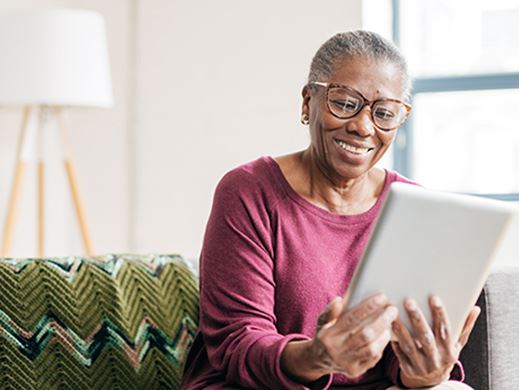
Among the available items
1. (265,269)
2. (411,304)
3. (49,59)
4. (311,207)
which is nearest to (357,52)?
(311,207)

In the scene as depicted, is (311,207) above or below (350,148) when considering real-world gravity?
below

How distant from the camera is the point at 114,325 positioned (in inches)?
78.7

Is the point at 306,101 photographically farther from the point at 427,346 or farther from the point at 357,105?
the point at 427,346

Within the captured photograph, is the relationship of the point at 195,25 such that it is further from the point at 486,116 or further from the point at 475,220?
the point at 475,220

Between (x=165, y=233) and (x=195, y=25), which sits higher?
(x=195, y=25)

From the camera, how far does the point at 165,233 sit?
4.34 m

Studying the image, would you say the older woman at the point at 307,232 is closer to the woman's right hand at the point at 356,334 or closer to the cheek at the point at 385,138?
the cheek at the point at 385,138

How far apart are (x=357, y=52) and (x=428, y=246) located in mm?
472

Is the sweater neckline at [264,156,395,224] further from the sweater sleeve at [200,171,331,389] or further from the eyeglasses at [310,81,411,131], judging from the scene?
the eyeglasses at [310,81,411,131]

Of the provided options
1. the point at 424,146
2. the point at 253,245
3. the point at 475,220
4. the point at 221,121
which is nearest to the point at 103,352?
the point at 253,245

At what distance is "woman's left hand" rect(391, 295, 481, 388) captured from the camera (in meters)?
1.55

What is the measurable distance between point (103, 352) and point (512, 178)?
279 centimetres

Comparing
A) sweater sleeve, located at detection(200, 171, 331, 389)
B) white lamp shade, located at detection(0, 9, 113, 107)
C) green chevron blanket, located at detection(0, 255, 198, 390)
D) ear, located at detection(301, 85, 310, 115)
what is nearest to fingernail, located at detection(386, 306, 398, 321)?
sweater sleeve, located at detection(200, 171, 331, 389)

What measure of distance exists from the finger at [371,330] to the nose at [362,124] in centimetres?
41
